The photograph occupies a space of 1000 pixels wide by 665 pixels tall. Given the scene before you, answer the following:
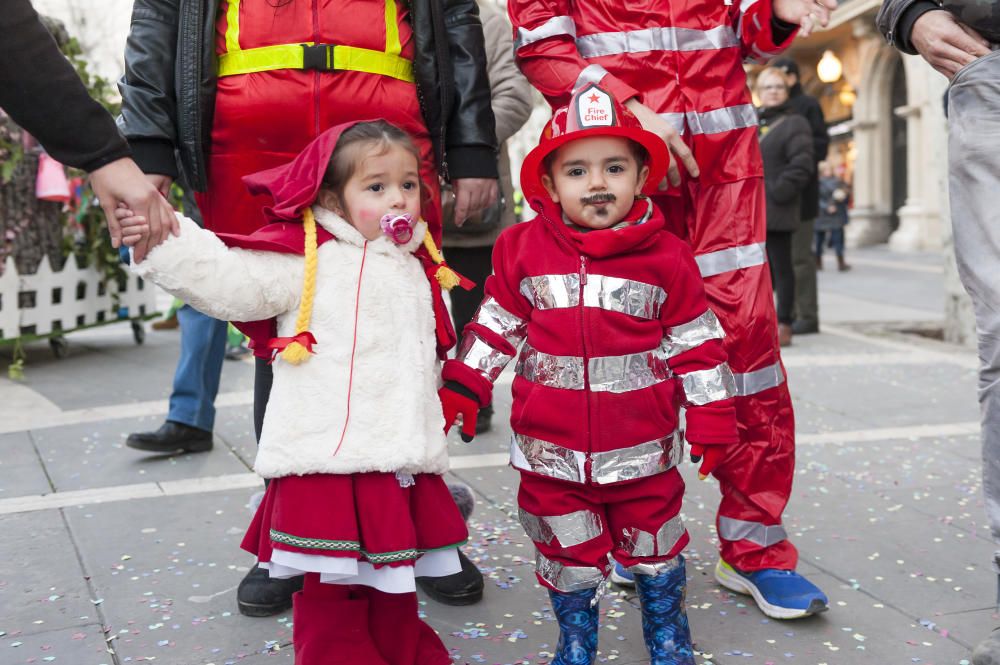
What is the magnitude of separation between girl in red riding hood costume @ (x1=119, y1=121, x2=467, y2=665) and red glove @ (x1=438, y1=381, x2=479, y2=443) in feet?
0.07

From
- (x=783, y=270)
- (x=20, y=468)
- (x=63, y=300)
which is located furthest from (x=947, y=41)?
(x=63, y=300)

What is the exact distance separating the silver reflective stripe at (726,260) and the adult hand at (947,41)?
2.09 ft

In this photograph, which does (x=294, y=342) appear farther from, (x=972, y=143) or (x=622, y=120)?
(x=972, y=143)

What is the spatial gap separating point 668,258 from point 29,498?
2.66 meters

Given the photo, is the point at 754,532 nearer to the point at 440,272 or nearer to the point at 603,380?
the point at 603,380

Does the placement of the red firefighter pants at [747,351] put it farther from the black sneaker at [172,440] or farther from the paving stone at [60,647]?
the black sneaker at [172,440]

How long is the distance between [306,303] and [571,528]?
30.4 inches

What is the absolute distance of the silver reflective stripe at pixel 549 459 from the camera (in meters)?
2.44

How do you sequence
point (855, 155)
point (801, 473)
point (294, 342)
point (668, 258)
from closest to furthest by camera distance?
point (294, 342), point (668, 258), point (801, 473), point (855, 155)

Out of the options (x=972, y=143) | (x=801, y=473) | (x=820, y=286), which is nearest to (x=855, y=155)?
(x=820, y=286)

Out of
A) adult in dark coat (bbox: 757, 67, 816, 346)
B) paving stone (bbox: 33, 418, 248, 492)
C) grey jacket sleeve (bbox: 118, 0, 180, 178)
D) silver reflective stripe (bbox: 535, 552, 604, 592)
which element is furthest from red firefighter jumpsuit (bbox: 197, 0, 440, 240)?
adult in dark coat (bbox: 757, 67, 816, 346)

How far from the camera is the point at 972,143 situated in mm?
2510

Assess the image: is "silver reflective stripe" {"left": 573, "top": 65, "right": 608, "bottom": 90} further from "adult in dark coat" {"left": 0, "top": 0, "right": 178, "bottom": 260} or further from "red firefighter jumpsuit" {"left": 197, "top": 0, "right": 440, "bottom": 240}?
"adult in dark coat" {"left": 0, "top": 0, "right": 178, "bottom": 260}

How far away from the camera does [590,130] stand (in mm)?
2451
